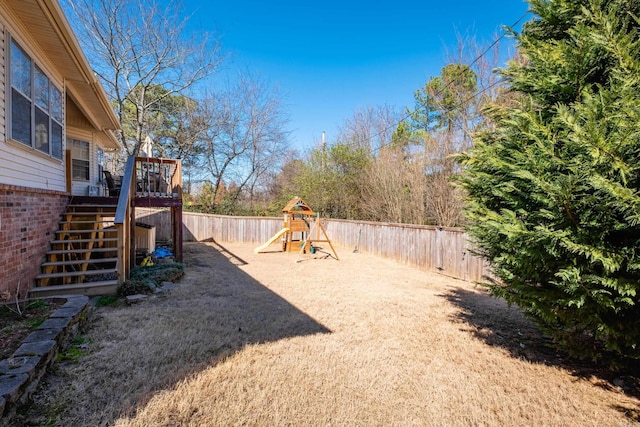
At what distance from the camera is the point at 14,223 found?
12.6 ft

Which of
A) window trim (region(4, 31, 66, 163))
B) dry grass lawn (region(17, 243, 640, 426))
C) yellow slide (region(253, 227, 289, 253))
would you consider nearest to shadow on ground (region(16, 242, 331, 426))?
dry grass lawn (region(17, 243, 640, 426))

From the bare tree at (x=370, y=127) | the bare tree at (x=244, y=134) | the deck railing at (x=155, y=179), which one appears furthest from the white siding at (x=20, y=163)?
the bare tree at (x=244, y=134)

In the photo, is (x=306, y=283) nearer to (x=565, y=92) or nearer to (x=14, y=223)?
(x=14, y=223)

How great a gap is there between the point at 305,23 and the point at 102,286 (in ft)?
41.8

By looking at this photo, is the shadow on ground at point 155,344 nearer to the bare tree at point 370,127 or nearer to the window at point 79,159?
the window at point 79,159

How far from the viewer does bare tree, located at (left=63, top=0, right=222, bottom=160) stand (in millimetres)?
12469

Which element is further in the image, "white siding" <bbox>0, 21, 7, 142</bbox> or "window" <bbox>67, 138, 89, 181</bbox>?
"window" <bbox>67, 138, 89, 181</bbox>

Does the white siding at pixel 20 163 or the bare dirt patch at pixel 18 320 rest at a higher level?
the white siding at pixel 20 163

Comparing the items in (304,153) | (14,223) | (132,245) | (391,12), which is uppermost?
(391,12)

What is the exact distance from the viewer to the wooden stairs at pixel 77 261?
175 inches

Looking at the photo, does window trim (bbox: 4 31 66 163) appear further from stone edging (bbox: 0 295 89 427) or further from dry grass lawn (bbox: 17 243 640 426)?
dry grass lawn (bbox: 17 243 640 426)

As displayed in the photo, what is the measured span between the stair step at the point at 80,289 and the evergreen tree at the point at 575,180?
17.2ft

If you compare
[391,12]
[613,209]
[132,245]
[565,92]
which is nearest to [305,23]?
[391,12]

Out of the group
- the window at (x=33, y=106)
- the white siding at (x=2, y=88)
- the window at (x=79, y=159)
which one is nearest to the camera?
the white siding at (x=2, y=88)
